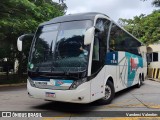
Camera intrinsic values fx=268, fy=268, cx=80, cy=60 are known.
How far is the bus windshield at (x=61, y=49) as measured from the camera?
8.30 m

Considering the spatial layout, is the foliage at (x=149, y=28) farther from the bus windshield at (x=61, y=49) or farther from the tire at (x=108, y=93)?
the bus windshield at (x=61, y=49)

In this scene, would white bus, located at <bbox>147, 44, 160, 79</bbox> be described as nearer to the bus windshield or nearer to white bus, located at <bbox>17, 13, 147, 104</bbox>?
white bus, located at <bbox>17, 13, 147, 104</bbox>

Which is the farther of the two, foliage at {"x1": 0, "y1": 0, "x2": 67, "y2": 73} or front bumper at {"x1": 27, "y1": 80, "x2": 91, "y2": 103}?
foliage at {"x1": 0, "y1": 0, "x2": 67, "y2": 73}

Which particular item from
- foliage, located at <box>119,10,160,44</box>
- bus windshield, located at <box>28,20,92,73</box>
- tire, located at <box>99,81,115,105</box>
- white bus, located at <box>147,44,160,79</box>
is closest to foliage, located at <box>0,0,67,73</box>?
bus windshield, located at <box>28,20,92,73</box>

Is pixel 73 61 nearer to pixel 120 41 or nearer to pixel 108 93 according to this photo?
pixel 108 93

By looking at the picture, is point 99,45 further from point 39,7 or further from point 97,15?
point 39,7

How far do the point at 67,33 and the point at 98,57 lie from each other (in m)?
1.32

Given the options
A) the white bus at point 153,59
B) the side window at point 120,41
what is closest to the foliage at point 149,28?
the white bus at point 153,59

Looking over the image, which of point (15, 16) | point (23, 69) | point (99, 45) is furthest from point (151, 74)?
point (99, 45)

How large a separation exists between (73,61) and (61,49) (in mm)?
660

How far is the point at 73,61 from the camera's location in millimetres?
8289

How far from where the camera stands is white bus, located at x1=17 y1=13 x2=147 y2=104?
318 inches

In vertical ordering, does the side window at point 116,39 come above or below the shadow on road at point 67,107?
above

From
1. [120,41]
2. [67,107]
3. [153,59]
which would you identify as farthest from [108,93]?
[153,59]
